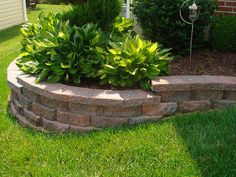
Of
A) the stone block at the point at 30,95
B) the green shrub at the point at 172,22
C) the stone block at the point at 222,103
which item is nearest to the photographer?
the stone block at the point at 222,103

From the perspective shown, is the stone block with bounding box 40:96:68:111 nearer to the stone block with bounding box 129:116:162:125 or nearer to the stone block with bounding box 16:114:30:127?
the stone block with bounding box 16:114:30:127

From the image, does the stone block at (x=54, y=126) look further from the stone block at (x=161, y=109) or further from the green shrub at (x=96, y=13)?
the green shrub at (x=96, y=13)

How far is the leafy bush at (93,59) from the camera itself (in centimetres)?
347

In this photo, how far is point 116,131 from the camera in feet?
10.5

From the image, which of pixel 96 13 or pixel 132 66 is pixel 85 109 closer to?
pixel 132 66

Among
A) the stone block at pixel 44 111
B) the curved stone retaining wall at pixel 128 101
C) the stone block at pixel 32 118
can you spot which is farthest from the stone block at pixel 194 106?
the stone block at pixel 32 118

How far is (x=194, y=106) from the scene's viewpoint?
342 cm

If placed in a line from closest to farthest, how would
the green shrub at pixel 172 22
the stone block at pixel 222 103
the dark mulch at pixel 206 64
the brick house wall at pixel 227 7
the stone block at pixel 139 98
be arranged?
the stone block at pixel 139 98 → the stone block at pixel 222 103 → the dark mulch at pixel 206 64 → the green shrub at pixel 172 22 → the brick house wall at pixel 227 7

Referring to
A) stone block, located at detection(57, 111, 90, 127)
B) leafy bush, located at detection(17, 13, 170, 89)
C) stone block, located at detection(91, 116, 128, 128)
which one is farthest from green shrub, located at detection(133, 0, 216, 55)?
stone block, located at detection(57, 111, 90, 127)

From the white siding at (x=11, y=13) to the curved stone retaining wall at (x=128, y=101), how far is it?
670 cm

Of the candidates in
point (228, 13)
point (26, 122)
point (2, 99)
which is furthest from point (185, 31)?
point (2, 99)

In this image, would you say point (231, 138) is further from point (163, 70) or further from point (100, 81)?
point (100, 81)

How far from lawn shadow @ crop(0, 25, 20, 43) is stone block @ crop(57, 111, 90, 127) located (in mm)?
5256

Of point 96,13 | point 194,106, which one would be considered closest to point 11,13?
point 96,13
